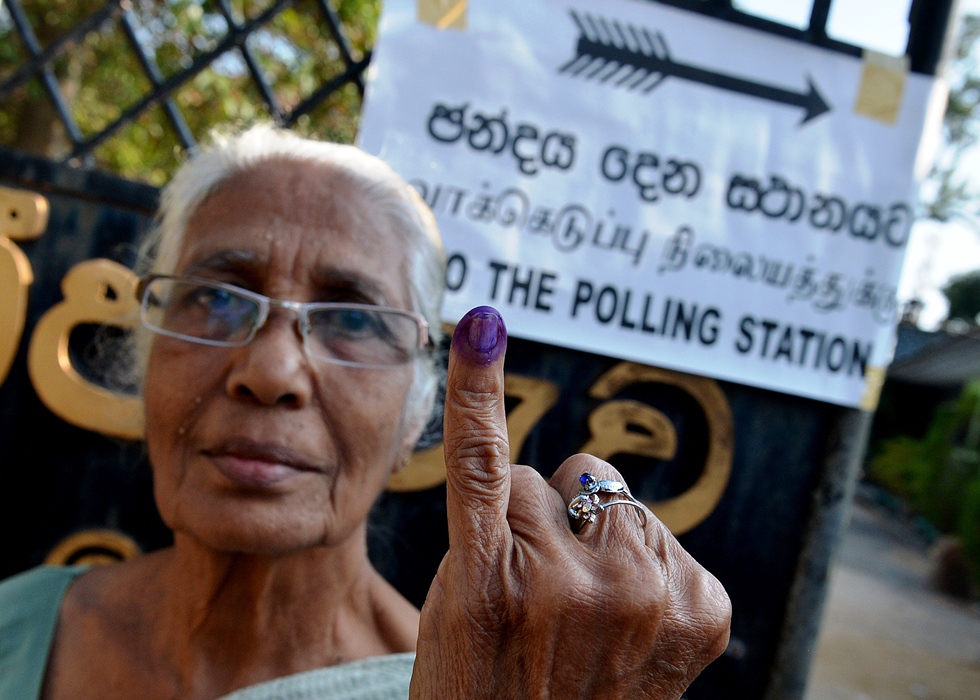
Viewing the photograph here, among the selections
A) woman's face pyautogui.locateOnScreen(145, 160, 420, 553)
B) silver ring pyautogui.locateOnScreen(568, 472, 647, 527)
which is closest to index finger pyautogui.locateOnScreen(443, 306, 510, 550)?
silver ring pyautogui.locateOnScreen(568, 472, 647, 527)

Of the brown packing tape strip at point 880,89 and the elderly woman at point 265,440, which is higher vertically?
the brown packing tape strip at point 880,89

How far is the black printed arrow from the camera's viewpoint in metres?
2.16

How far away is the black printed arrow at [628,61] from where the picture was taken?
7.09 feet

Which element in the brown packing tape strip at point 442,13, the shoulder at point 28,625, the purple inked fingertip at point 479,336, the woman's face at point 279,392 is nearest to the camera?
the purple inked fingertip at point 479,336

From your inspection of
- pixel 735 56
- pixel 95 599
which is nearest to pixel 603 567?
pixel 95 599

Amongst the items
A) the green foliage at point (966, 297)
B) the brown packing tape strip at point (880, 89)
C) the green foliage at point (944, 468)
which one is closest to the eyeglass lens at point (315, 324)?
the brown packing tape strip at point (880, 89)

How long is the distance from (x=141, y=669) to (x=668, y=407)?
1547 mm

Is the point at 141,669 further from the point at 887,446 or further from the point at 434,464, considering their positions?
the point at 887,446

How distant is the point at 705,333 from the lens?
2189mm

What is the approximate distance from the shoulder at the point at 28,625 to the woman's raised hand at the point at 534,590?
100cm

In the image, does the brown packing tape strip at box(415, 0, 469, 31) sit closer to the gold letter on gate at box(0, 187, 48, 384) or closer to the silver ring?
the gold letter on gate at box(0, 187, 48, 384)

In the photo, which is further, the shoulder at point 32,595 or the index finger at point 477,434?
the shoulder at point 32,595

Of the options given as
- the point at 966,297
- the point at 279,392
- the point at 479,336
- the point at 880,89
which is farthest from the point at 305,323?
the point at 966,297

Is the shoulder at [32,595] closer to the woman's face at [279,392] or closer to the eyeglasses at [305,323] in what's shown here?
the woman's face at [279,392]
